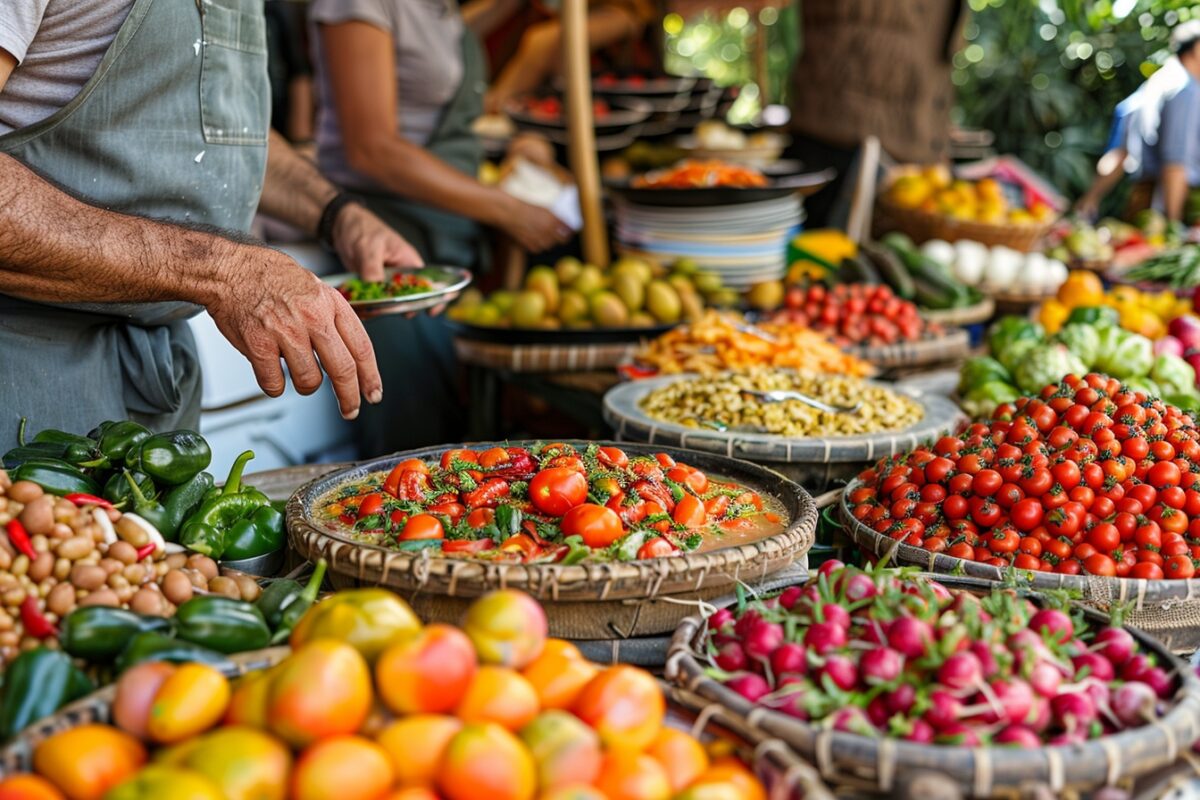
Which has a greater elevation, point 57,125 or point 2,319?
point 57,125

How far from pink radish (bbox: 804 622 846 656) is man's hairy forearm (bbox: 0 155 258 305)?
3.89ft

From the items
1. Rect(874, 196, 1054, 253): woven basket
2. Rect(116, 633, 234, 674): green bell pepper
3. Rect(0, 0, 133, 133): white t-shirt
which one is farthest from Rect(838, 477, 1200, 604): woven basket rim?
Rect(874, 196, 1054, 253): woven basket

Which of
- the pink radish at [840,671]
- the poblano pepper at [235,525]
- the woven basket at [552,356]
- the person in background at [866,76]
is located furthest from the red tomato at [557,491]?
the person in background at [866,76]

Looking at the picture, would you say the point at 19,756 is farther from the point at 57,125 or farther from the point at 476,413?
the point at 476,413

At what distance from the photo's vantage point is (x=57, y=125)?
196 centimetres

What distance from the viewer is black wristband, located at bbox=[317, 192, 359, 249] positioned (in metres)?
3.09

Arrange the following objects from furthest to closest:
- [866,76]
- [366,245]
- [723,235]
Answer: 1. [866,76]
2. [723,235]
3. [366,245]

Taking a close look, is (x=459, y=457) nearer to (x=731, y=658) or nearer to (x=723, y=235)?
(x=731, y=658)

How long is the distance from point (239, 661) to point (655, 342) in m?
2.31

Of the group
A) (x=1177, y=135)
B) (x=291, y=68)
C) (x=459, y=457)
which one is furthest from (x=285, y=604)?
(x=1177, y=135)

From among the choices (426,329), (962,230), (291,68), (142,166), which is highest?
(291,68)

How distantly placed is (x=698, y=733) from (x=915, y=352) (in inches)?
103

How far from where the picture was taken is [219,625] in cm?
138

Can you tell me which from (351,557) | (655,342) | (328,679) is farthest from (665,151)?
(328,679)
